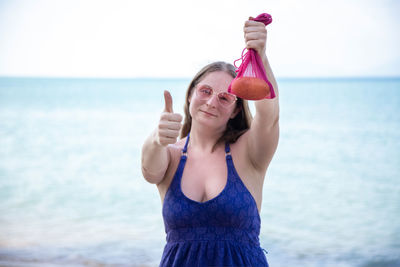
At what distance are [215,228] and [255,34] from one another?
0.78m

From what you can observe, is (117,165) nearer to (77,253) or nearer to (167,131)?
(77,253)

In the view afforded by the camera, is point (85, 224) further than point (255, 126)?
Yes

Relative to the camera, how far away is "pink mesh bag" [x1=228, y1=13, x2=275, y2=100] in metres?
1.61

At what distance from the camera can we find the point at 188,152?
2107mm

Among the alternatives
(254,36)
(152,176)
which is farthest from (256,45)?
(152,176)

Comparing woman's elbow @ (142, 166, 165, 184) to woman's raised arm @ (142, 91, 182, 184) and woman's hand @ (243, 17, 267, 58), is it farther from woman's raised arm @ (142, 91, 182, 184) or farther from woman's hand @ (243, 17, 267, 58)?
woman's hand @ (243, 17, 267, 58)

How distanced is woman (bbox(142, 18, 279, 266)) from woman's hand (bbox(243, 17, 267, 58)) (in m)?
0.08

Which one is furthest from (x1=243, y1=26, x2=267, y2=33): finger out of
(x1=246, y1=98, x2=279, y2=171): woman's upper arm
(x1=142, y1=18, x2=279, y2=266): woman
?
(x1=246, y1=98, x2=279, y2=171): woman's upper arm

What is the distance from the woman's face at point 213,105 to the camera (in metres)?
1.98

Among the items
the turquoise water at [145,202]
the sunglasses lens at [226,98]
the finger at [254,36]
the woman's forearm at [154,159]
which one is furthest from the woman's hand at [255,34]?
the turquoise water at [145,202]

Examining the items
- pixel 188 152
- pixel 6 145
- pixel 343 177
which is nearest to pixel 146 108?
pixel 6 145

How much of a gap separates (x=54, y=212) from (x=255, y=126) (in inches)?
268

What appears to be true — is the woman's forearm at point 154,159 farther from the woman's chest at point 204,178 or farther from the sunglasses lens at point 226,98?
the sunglasses lens at point 226,98

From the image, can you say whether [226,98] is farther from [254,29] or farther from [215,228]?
[215,228]
